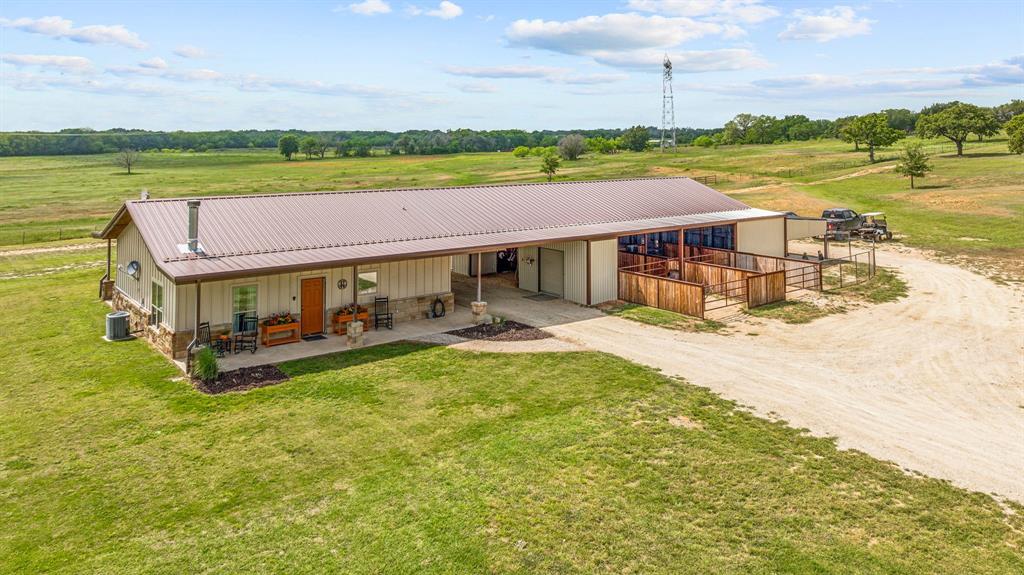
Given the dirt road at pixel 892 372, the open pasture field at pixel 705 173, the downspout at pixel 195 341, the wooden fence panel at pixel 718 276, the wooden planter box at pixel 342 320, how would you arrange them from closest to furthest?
the dirt road at pixel 892 372, the downspout at pixel 195 341, the wooden planter box at pixel 342 320, the wooden fence panel at pixel 718 276, the open pasture field at pixel 705 173

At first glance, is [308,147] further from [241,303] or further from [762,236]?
[241,303]

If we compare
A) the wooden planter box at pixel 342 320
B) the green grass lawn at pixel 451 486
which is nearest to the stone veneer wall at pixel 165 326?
the wooden planter box at pixel 342 320

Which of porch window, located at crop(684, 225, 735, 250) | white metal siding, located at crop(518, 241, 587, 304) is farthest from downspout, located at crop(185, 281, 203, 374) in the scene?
porch window, located at crop(684, 225, 735, 250)

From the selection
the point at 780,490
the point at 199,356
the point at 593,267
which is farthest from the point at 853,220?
the point at 199,356

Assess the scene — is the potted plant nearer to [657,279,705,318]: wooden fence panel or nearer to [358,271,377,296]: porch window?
[358,271,377,296]: porch window

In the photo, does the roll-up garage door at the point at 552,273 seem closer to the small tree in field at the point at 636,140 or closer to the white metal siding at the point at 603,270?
the white metal siding at the point at 603,270
